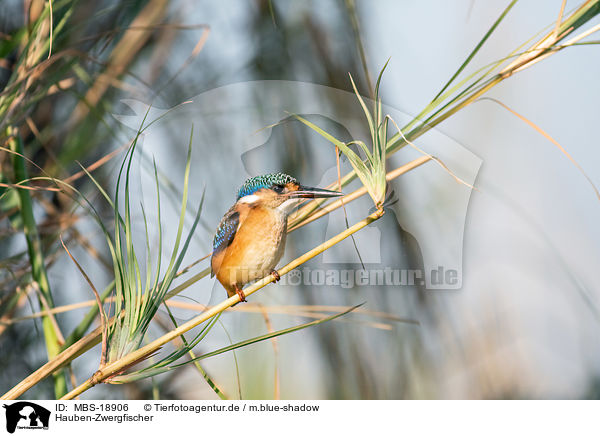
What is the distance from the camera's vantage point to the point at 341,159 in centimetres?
55

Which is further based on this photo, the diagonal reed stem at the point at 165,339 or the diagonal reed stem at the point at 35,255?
the diagonal reed stem at the point at 35,255

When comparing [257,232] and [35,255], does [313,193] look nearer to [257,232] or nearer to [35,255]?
[257,232]

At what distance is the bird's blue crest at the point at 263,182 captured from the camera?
1.74ft

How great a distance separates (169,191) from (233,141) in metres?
0.09

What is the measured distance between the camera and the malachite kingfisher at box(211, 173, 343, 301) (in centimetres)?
51

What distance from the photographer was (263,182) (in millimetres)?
534

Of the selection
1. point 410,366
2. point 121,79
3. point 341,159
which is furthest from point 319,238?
point 121,79
